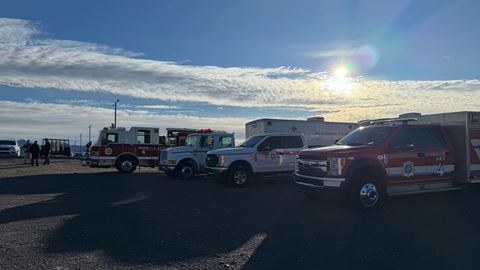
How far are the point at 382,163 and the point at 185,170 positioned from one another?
34.8ft

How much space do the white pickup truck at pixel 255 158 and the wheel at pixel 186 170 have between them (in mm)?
3193

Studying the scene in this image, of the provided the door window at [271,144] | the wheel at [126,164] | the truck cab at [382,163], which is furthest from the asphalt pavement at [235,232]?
the wheel at [126,164]

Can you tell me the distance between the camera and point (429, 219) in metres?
9.20

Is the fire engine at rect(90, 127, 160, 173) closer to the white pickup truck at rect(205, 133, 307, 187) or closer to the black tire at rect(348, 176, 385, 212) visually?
the white pickup truck at rect(205, 133, 307, 187)

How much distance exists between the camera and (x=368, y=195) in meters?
10.1

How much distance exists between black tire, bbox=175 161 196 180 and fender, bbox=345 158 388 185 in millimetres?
10475

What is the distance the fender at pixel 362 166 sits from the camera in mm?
9938

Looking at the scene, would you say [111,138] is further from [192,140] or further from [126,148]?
[192,140]

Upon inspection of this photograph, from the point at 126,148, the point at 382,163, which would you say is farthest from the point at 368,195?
the point at 126,148

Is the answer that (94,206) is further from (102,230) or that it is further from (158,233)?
(158,233)

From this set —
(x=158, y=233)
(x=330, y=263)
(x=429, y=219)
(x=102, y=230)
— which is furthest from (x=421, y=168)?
(x=102, y=230)

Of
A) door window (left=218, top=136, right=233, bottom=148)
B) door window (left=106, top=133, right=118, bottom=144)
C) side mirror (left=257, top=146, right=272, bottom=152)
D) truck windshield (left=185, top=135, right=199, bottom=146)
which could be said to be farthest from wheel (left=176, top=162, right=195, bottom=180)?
door window (left=106, top=133, right=118, bottom=144)

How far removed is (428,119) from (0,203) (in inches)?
479

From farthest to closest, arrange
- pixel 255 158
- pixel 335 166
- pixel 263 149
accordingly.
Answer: pixel 263 149, pixel 255 158, pixel 335 166
